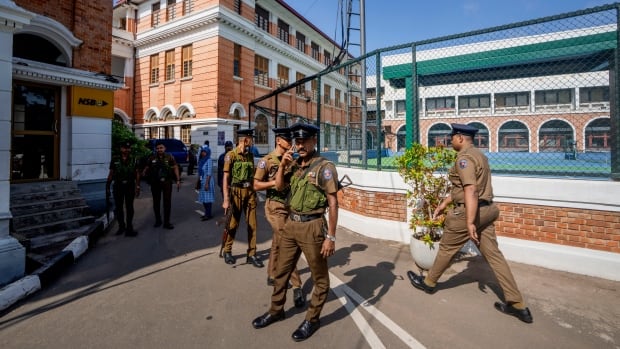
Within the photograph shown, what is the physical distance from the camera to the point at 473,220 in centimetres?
310

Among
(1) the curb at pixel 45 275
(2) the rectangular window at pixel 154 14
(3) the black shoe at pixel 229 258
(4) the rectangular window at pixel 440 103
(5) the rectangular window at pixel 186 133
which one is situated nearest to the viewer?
(1) the curb at pixel 45 275

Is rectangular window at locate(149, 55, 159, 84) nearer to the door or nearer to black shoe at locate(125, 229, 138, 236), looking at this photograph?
the door

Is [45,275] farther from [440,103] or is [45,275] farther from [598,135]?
[598,135]

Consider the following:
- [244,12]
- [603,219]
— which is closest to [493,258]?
[603,219]

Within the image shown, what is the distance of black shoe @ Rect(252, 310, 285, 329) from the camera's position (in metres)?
2.86

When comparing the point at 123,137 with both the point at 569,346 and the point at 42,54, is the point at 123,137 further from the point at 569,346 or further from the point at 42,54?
the point at 569,346

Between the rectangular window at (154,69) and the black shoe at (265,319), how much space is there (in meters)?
21.3

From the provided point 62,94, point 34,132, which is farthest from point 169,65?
point 34,132

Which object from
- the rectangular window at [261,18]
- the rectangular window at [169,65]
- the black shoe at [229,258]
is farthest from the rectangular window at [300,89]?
the black shoe at [229,258]

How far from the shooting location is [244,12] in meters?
19.1

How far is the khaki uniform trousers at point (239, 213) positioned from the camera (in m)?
4.54

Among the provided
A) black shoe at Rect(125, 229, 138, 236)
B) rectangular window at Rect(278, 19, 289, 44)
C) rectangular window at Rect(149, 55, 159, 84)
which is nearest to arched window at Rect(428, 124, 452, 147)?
black shoe at Rect(125, 229, 138, 236)

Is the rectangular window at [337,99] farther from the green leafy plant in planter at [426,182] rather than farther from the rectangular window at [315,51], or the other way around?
the green leafy plant in planter at [426,182]

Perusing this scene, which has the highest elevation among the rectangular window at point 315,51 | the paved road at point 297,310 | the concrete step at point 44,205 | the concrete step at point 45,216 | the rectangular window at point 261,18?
the rectangular window at point 315,51
